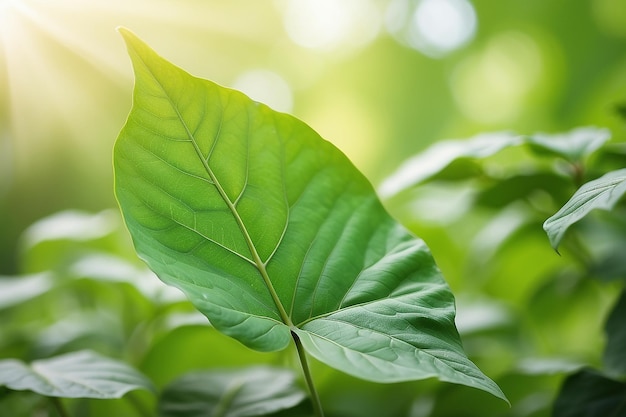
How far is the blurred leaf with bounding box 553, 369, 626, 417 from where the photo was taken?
1.55 feet

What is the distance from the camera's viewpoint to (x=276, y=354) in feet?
2.25

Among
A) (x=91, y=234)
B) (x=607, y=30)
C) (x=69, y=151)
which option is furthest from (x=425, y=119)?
(x=91, y=234)

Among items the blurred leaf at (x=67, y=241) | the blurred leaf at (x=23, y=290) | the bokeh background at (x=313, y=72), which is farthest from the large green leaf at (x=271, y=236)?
the bokeh background at (x=313, y=72)

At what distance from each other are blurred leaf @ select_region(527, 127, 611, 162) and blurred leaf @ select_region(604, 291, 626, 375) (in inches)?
5.4

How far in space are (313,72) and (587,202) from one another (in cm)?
200

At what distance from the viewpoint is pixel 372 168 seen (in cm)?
182

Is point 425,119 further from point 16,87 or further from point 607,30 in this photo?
point 16,87

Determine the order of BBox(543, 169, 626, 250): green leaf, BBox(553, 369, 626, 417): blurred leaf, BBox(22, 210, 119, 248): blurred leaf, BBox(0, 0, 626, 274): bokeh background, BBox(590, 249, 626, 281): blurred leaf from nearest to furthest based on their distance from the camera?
BBox(543, 169, 626, 250): green leaf, BBox(553, 369, 626, 417): blurred leaf, BBox(590, 249, 626, 281): blurred leaf, BBox(22, 210, 119, 248): blurred leaf, BBox(0, 0, 626, 274): bokeh background

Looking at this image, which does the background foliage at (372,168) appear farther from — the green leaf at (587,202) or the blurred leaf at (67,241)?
the green leaf at (587,202)

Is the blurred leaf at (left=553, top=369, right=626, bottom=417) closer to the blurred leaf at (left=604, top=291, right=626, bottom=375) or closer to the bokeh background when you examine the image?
the blurred leaf at (left=604, top=291, right=626, bottom=375)

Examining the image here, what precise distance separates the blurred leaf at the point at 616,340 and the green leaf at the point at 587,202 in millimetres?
188

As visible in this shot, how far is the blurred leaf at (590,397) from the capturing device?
1.55ft

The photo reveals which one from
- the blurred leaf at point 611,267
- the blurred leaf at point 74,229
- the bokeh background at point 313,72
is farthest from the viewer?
the bokeh background at point 313,72

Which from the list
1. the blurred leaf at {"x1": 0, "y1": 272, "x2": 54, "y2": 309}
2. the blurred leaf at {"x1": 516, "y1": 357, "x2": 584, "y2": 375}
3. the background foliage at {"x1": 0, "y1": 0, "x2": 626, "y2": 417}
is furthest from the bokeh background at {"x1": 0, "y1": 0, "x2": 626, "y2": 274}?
the blurred leaf at {"x1": 516, "y1": 357, "x2": 584, "y2": 375}
